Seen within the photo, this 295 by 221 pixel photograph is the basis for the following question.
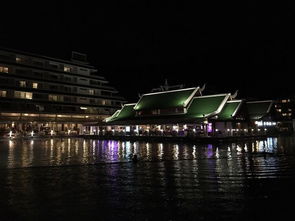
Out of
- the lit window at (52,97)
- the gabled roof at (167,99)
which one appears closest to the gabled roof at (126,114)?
the gabled roof at (167,99)

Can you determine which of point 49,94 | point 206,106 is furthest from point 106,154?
point 49,94

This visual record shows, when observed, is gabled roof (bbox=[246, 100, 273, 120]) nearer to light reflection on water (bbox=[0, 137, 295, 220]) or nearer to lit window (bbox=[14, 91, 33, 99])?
lit window (bbox=[14, 91, 33, 99])

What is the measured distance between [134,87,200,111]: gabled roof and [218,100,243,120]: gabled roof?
6313 mm

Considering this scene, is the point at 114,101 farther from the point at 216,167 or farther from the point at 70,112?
the point at 216,167

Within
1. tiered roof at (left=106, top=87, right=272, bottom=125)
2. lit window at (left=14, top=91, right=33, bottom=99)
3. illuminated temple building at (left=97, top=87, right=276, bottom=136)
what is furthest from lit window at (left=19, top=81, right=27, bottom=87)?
illuminated temple building at (left=97, top=87, right=276, bottom=136)

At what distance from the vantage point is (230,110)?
53.0 metres

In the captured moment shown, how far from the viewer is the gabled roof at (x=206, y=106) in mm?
50312

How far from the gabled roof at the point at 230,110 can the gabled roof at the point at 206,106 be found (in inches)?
65.7

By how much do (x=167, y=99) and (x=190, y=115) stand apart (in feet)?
28.9

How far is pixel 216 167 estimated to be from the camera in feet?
60.4

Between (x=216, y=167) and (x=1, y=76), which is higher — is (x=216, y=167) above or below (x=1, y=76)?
below

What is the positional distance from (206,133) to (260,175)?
32049mm

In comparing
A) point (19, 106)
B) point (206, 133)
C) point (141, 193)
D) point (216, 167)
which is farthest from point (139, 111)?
point (141, 193)

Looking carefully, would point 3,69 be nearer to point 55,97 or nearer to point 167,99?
point 55,97
